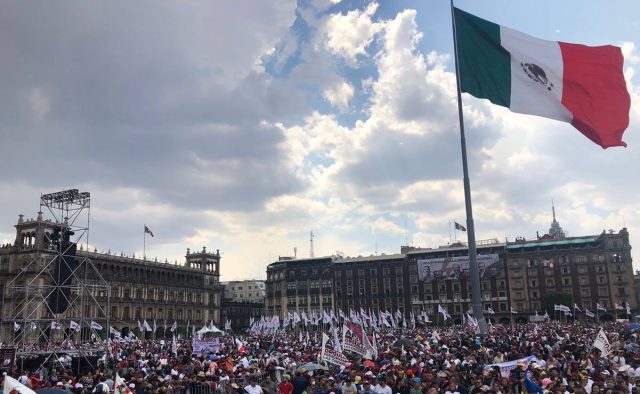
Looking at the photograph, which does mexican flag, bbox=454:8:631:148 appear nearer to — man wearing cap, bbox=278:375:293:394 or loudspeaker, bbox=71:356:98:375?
man wearing cap, bbox=278:375:293:394

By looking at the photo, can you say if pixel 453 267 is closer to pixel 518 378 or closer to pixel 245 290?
pixel 245 290

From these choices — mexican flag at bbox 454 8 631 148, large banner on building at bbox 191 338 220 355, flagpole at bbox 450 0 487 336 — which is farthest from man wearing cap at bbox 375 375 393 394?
large banner on building at bbox 191 338 220 355

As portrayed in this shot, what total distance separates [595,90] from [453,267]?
3313 inches

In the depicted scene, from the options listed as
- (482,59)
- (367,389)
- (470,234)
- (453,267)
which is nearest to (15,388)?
(367,389)

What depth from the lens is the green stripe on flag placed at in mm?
15094

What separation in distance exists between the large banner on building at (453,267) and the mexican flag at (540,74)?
81809 millimetres

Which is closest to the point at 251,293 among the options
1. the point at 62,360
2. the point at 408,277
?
the point at 408,277

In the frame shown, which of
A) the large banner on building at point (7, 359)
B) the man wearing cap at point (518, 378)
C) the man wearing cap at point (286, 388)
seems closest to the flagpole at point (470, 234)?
the man wearing cap at point (518, 378)

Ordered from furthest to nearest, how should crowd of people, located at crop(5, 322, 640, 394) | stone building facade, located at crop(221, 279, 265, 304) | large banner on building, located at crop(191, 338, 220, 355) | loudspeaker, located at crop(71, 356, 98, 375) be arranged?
1. stone building facade, located at crop(221, 279, 265, 304)
2. large banner on building, located at crop(191, 338, 220, 355)
3. loudspeaker, located at crop(71, 356, 98, 375)
4. crowd of people, located at crop(5, 322, 640, 394)

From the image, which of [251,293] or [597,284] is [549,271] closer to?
[597,284]

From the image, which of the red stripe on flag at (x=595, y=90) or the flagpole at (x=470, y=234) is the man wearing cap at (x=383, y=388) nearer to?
the flagpole at (x=470, y=234)

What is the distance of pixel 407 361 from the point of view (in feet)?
67.5

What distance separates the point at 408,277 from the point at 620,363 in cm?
8621

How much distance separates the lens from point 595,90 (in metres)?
15.0
